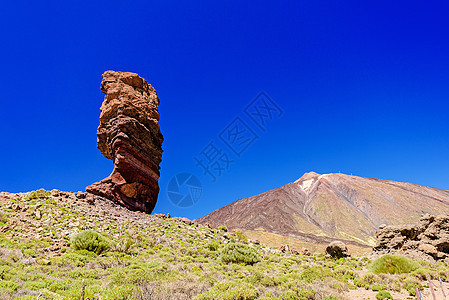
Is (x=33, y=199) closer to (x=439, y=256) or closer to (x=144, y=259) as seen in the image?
(x=144, y=259)

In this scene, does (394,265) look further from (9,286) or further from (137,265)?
(9,286)

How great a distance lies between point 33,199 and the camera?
1841cm

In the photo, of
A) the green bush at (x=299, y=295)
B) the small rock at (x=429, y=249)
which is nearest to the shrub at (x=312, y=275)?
the green bush at (x=299, y=295)

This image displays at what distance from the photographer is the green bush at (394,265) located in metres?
13.4

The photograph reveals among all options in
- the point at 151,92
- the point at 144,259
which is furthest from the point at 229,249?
the point at 151,92

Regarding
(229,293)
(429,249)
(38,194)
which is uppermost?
(38,194)

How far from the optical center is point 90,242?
13.9 m

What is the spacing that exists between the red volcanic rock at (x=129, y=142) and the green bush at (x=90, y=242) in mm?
8203

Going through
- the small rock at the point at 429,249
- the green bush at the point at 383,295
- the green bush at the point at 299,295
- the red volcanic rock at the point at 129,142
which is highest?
the red volcanic rock at the point at 129,142

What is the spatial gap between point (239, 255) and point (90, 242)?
9.13 metres

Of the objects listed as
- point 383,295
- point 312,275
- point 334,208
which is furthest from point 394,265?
point 334,208

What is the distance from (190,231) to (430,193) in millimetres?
152491

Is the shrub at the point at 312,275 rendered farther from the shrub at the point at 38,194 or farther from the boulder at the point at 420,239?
the shrub at the point at 38,194

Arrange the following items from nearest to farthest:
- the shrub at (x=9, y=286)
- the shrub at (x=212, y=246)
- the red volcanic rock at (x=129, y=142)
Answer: the shrub at (x=9, y=286) < the shrub at (x=212, y=246) < the red volcanic rock at (x=129, y=142)
